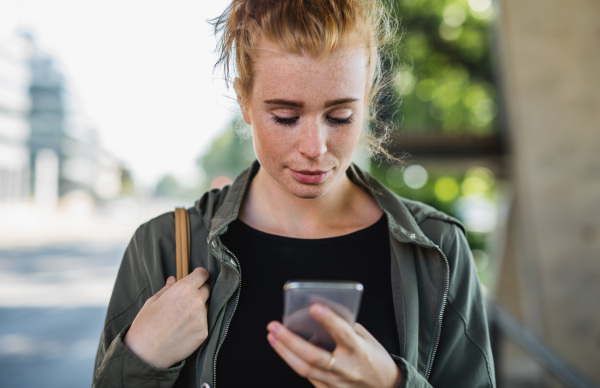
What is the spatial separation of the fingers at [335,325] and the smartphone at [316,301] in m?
0.02

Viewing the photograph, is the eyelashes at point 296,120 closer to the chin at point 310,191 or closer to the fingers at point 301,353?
the chin at point 310,191

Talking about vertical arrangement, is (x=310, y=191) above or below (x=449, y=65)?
below

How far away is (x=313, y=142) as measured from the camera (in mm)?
1490

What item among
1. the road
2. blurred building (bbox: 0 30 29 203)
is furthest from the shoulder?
blurred building (bbox: 0 30 29 203)

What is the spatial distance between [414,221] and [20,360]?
6579mm

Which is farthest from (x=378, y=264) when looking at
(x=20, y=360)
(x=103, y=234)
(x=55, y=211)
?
(x=103, y=234)

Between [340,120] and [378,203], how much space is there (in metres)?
0.34

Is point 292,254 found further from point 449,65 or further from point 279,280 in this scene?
point 449,65

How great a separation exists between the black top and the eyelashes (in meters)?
0.33

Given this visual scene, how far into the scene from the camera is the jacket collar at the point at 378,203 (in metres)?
1.62

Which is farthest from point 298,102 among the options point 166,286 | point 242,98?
point 166,286

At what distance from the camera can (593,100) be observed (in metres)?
5.09

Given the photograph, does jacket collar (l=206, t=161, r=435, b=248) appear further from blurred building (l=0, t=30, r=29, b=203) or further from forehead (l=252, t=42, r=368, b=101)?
blurred building (l=0, t=30, r=29, b=203)

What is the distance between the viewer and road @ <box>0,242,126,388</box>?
21.6 feet
